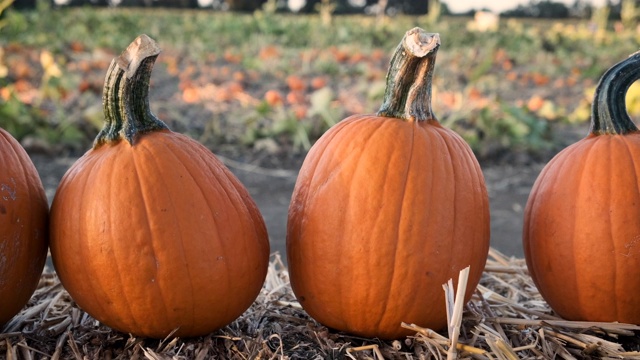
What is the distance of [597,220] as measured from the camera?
7.04 ft

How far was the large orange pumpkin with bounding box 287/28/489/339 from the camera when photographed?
6.53 feet

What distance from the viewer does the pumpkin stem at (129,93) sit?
1.97 meters

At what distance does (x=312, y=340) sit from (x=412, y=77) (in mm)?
852

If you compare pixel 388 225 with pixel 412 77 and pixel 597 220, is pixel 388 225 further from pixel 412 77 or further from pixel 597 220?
pixel 597 220

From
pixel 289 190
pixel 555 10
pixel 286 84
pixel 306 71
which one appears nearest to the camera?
pixel 289 190

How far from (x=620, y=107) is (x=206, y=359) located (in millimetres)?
1550

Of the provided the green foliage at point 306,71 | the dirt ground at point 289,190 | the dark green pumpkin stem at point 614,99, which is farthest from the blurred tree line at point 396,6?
the dark green pumpkin stem at point 614,99

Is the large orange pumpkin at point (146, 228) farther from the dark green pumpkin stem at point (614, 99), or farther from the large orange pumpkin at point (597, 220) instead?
the dark green pumpkin stem at point (614, 99)

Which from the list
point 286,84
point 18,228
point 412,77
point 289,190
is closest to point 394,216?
point 412,77

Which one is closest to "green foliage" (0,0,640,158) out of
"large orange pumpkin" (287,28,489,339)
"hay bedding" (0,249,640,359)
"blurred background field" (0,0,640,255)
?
"blurred background field" (0,0,640,255)

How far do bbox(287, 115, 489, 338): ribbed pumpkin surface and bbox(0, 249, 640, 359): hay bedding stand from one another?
10 cm

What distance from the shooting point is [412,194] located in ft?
6.54

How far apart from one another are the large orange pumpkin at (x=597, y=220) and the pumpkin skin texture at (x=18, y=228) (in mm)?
1594

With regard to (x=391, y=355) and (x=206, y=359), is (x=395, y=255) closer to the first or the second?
(x=391, y=355)
